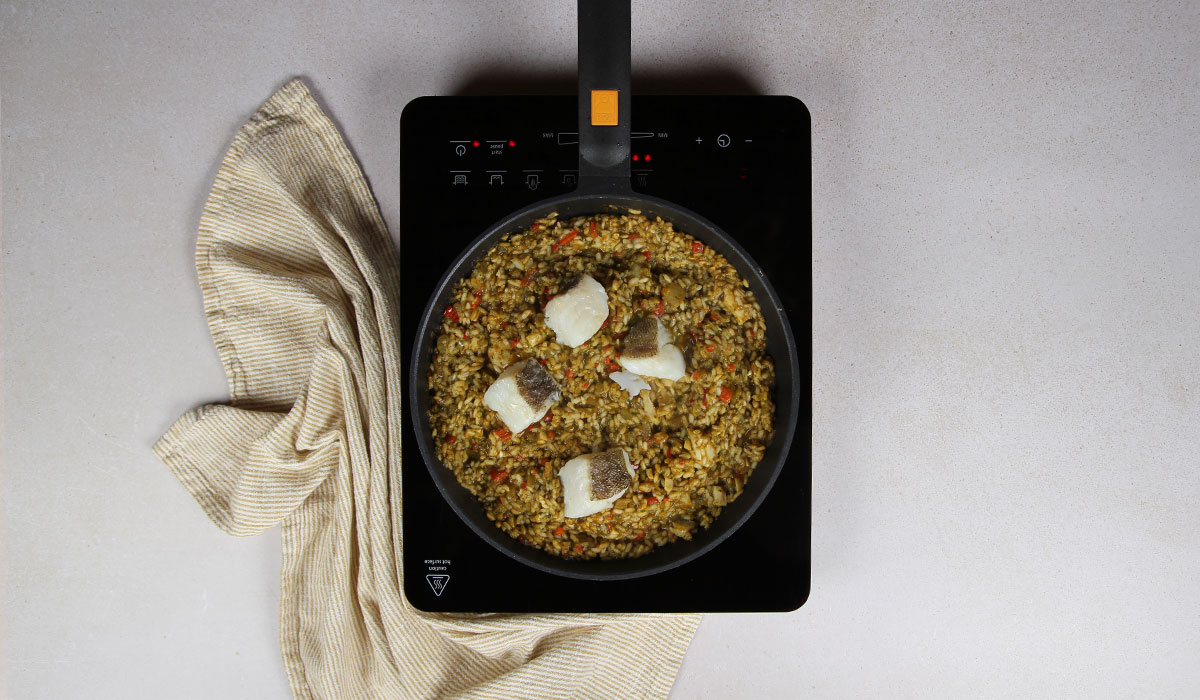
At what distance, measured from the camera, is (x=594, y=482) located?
92 centimetres

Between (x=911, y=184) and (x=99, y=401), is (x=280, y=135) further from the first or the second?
(x=911, y=184)

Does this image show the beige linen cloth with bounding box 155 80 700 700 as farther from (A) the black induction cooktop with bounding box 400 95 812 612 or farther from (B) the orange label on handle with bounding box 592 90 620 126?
(B) the orange label on handle with bounding box 592 90 620 126

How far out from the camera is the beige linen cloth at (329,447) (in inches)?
43.6

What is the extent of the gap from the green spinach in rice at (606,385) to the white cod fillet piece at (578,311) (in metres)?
0.03

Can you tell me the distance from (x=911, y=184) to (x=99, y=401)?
1.31 m

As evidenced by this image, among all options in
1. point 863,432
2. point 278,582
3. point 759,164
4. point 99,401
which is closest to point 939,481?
point 863,432

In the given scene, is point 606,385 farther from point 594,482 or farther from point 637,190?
point 637,190

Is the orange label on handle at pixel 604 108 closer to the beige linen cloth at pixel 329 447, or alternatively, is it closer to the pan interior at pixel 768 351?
the pan interior at pixel 768 351

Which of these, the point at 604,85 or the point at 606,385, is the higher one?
the point at 604,85

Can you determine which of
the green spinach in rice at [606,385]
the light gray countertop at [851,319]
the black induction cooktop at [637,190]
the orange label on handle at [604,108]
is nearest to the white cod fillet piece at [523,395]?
the green spinach in rice at [606,385]

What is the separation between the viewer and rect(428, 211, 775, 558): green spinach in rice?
970 mm

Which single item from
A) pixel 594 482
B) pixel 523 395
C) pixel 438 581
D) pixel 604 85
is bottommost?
pixel 438 581

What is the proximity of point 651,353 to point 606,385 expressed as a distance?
91 mm

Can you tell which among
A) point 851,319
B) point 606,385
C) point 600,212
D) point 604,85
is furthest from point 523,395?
point 851,319
